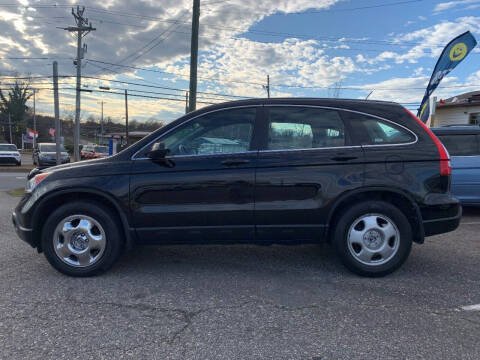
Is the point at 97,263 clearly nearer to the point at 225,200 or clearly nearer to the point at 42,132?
the point at 225,200

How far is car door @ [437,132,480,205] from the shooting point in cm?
639

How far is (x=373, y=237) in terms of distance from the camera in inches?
140

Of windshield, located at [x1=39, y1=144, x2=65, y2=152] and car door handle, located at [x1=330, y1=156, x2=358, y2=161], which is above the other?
car door handle, located at [x1=330, y1=156, x2=358, y2=161]

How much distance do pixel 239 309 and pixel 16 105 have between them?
7748 cm

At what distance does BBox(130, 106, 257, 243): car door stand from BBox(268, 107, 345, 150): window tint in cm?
32

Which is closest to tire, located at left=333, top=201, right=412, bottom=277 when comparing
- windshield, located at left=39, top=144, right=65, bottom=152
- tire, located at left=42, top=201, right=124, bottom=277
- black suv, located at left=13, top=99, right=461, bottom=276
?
black suv, located at left=13, top=99, right=461, bottom=276

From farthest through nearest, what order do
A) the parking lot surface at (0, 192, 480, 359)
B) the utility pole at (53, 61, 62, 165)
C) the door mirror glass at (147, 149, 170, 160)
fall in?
the utility pole at (53, 61, 62, 165), the door mirror glass at (147, 149, 170, 160), the parking lot surface at (0, 192, 480, 359)

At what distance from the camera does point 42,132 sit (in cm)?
8331

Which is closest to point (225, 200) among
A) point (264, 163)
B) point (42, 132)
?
point (264, 163)

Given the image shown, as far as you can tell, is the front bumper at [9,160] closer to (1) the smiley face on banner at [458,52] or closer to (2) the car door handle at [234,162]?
(2) the car door handle at [234,162]

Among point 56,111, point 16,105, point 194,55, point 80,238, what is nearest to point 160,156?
point 80,238

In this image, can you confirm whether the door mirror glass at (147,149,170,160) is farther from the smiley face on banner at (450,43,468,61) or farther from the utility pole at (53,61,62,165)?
the utility pole at (53,61,62,165)

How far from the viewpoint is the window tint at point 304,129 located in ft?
11.8

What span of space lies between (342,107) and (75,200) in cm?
295
